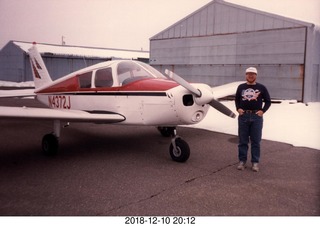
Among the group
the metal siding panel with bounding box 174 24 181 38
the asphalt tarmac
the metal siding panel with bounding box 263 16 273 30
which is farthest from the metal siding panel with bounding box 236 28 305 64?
the asphalt tarmac

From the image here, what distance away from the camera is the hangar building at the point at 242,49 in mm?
15289

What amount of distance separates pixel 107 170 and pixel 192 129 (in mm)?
4824

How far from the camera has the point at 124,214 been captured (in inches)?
140

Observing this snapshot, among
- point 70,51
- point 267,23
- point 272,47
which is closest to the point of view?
point 272,47

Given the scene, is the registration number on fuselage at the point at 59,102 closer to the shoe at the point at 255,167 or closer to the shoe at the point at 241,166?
the shoe at the point at 241,166

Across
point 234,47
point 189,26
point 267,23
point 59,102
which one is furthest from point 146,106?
point 189,26

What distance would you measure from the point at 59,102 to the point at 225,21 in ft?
44.2

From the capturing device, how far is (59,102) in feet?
25.5

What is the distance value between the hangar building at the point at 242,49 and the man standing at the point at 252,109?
11.5 meters

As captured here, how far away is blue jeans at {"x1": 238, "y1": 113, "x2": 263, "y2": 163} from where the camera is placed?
17.0 feet

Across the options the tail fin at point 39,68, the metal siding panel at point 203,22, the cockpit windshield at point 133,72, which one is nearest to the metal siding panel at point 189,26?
the metal siding panel at point 203,22

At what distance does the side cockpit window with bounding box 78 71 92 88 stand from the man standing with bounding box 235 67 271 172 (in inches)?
134

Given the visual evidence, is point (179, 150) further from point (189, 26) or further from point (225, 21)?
point (189, 26)

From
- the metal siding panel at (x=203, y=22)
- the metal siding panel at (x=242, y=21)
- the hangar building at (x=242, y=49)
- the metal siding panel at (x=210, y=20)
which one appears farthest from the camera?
the metal siding panel at (x=203, y=22)
